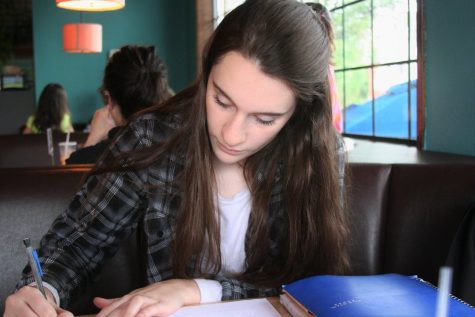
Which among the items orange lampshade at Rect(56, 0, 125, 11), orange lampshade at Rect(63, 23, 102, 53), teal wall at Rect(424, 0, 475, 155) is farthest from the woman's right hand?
orange lampshade at Rect(63, 23, 102, 53)

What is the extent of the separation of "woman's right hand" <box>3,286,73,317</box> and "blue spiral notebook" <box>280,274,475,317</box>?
334 millimetres

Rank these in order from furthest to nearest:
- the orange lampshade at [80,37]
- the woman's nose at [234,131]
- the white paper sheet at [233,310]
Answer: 1. the orange lampshade at [80,37]
2. the woman's nose at [234,131]
3. the white paper sheet at [233,310]

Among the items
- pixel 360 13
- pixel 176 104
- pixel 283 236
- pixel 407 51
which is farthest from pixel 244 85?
pixel 360 13

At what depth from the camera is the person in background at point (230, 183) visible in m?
0.97

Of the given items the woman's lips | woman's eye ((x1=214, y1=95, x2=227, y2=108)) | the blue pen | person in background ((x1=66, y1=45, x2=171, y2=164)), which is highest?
person in background ((x1=66, y1=45, x2=171, y2=164))

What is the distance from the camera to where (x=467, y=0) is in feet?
5.38

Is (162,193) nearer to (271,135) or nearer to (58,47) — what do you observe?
(271,135)

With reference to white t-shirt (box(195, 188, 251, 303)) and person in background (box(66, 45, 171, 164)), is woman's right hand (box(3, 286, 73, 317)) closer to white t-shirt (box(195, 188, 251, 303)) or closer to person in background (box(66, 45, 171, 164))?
white t-shirt (box(195, 188, 251, 303))

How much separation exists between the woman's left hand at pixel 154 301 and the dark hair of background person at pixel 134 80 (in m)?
1.36

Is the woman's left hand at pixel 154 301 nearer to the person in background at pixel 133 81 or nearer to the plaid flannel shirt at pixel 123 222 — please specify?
the plaid flannel shirt at pixel 123 222

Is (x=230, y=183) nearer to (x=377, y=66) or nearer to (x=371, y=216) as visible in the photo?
(x=371, y=216)

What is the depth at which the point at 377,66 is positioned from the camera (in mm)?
3059

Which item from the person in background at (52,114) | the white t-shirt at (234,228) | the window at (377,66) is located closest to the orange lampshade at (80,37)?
the person in background at (52,114)

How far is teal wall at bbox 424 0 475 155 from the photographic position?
165 centimetres
